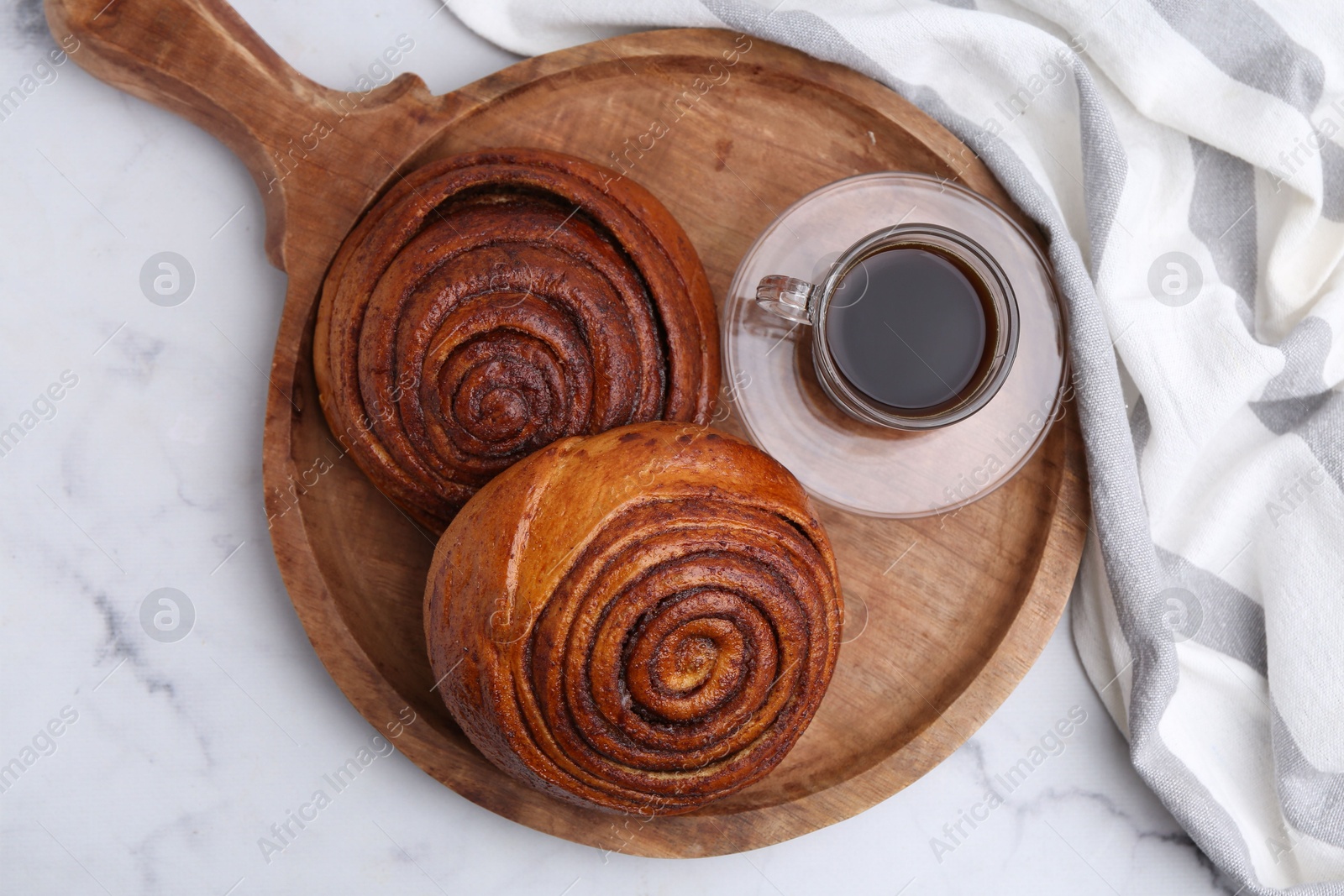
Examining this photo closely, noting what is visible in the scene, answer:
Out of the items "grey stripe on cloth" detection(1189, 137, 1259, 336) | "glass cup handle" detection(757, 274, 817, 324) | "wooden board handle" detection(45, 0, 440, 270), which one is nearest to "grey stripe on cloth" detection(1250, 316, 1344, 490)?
"grey stripe on cloth" detection(1189, 137, 1259, 336)

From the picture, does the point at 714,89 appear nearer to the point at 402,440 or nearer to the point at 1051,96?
the point at 1051,96

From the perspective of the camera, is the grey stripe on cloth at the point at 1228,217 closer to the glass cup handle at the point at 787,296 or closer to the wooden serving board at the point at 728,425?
the wooden serving board at the point at 728,425

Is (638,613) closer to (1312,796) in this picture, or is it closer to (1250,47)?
(1312,796)

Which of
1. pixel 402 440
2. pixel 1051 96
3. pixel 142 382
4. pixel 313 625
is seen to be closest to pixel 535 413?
pixel 402 440

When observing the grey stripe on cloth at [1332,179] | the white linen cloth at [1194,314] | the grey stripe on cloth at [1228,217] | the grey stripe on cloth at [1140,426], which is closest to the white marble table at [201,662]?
the white linen cloth at [1194,314]

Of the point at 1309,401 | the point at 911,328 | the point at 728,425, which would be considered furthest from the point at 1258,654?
the point at 728,425

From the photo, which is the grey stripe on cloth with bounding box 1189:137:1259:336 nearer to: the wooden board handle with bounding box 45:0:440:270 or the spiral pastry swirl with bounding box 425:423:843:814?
the spiral pastry swirl with bounding box 425:423:843:814
